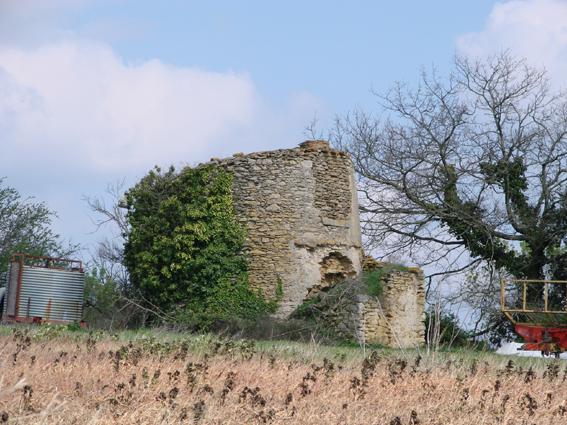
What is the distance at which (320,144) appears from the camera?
93.1 feet

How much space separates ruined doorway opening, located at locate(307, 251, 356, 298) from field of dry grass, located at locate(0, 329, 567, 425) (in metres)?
13.1

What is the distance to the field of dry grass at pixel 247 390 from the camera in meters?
8.77

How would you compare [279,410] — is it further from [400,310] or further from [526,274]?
[526,274]

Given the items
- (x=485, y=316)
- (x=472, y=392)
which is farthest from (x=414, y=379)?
(x=485, y=316)

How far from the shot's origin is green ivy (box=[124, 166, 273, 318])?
27312 mm

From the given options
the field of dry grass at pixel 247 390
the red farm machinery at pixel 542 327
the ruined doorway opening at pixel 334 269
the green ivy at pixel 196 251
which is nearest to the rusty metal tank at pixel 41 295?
the green ivy at pixel 196 251

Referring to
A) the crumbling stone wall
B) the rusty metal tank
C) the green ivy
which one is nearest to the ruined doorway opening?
the crumbling stone wall

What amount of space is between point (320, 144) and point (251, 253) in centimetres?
335

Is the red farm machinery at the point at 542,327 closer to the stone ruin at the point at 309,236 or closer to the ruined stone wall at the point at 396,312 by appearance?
the ruined stone wall at the point at 396,312

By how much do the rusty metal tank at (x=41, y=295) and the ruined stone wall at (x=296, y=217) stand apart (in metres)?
5.64

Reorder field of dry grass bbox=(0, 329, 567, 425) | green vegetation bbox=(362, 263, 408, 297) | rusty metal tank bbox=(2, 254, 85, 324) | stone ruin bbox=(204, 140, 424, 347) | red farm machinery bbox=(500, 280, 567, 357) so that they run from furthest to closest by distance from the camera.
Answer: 1. rusty metal tank bbox=(2, 254, 85, 324)
2. green vegetation bbox=(362, 263, 408, 297)
3. stone ruin bbox=(204, 140, 424, 347)
4. red farm machinery bbox=(500, 280, 567, 357)
5. field of dry grass bbox=(0, 329, 567, 425)

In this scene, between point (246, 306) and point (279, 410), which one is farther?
point (246, 306)

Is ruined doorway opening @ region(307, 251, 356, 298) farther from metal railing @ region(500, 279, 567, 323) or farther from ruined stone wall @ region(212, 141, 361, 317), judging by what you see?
metal railing @ region(500, 279, 567, 323)

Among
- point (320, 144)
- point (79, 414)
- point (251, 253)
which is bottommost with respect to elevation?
point (79, 414)
